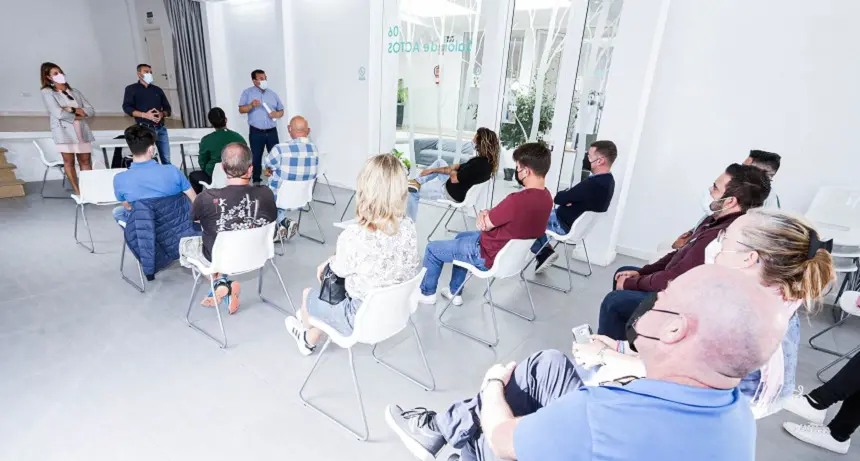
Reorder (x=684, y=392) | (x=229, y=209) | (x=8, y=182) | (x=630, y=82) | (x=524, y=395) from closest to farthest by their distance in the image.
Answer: (x=684, y=392) → (x=524, y=395) → (x=229, y=209) → (x=630, y=82) → (x=8, y=182)

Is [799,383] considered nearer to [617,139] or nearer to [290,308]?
[617,139]

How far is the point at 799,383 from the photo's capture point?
102 inches

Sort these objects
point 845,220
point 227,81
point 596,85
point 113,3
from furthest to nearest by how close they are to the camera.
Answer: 1. point 113,3
2. point 227,81
3. point 596,85
4. point 845,220

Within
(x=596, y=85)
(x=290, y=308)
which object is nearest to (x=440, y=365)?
(x=290, y=308)

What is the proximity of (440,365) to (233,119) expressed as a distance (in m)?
7.15

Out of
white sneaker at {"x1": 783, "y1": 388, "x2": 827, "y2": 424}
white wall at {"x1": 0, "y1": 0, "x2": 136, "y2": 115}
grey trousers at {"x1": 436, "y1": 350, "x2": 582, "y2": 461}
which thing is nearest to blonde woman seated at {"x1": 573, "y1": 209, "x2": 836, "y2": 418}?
grey trousers at {"x1": 436, "y1": 350, "x2": 582, "y2": 461}

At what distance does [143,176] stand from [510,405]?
294cm

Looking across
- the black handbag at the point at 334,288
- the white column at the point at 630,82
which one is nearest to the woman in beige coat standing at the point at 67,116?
the black handbag at the point at 334,288

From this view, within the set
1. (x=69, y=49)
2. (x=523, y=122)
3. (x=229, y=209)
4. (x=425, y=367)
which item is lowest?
(x=425, y=367)

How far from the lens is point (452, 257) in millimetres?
3000

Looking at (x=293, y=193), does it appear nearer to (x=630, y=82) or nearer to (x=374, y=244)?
(x=374, y=244)

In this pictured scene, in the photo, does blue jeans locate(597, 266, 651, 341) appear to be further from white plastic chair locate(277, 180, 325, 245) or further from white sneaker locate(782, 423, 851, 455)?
white plastic chair locate(277, 180, 325, 245)

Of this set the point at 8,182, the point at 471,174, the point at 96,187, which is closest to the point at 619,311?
the point at 471,174

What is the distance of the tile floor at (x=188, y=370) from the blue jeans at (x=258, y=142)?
2.94m
